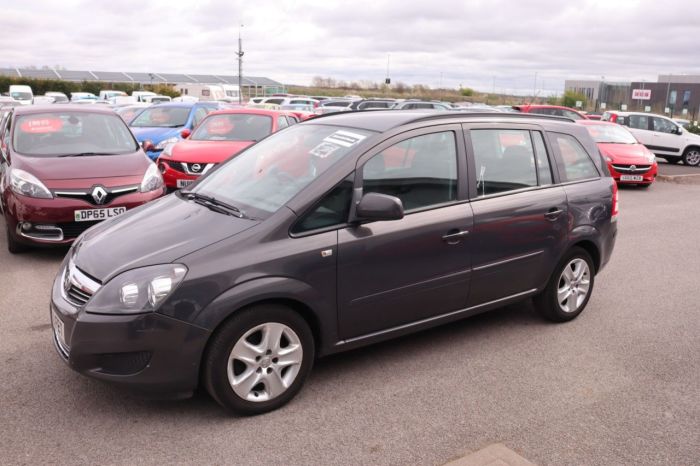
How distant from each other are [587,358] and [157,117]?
12263mm

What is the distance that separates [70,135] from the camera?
804cm

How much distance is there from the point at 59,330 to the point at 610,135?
1450 centimetres

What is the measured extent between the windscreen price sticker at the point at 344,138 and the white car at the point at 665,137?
18878 millimetres

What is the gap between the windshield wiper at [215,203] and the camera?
13.3 ft

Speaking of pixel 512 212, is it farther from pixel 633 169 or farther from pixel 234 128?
pixel 633 169

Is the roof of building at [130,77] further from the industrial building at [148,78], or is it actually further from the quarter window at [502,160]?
the quarter window at [502,160]

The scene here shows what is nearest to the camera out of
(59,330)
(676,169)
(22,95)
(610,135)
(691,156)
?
(59,330)

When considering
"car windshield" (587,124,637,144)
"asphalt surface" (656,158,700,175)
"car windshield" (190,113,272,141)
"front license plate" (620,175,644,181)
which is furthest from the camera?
"asphalt surface" (656,158,700,175)

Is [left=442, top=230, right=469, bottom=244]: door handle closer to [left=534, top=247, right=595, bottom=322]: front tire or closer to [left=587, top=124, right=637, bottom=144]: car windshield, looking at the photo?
[left=534, top=247, right=595, bottom=322]: front tire

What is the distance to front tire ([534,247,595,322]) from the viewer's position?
5.32 m

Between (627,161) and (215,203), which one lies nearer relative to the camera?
(215,203)

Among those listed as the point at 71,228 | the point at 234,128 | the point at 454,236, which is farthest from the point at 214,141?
the point at 454,236

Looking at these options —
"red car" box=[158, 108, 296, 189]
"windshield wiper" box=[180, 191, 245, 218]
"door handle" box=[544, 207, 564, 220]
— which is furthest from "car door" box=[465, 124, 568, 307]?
"red car" box=[158, 108, 296, 189]

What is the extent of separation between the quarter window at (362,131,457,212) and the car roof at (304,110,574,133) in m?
0.14
